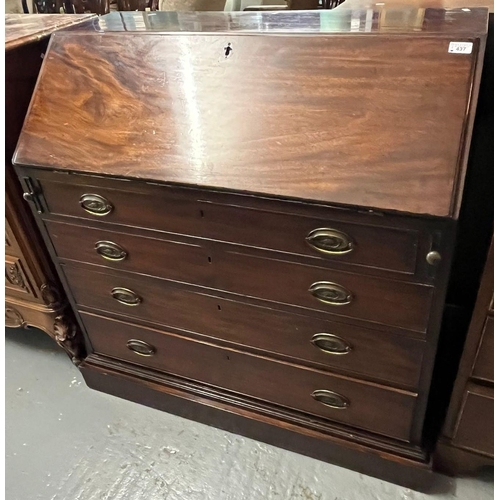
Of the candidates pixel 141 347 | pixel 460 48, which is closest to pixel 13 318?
pixel 141 347

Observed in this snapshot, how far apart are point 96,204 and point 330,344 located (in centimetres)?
62

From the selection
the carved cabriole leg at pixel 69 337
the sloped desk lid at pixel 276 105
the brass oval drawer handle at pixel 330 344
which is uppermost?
the sloped desk lid at pixel 276 105

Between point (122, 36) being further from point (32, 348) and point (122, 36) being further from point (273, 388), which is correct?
point (32, 348)

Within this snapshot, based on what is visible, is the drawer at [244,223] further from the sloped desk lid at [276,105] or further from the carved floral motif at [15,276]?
the carved floral motif at [15,276]

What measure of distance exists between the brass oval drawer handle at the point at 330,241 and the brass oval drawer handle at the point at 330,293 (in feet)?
0.29

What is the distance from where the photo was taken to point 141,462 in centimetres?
140

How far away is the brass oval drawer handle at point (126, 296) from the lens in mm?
1303

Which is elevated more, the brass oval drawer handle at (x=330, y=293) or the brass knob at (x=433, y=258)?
the brass knob at (x=433, y=258)

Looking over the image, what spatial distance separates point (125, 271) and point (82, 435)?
57 centimetres

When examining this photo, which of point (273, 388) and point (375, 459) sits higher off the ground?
point (273, 388)

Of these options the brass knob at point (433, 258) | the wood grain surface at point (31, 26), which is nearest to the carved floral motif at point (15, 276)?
the wood grain surface at point (31, 26)

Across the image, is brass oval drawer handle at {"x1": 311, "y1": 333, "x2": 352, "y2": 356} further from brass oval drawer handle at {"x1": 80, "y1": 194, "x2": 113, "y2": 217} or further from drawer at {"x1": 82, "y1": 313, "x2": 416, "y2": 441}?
brass oval drawer handle at {"x1": 80, "y1": 194, "x2": 113, "y2": 217}

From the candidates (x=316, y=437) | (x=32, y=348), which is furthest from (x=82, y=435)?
(x=316, y=437)

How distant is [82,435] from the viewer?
4.86ft
